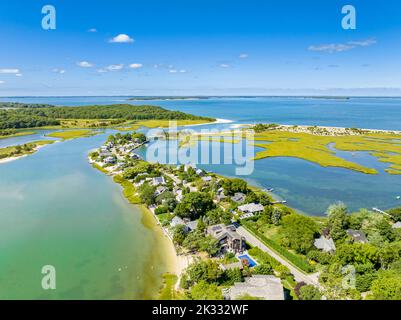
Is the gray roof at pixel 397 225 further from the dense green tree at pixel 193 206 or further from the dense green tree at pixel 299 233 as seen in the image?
the dense green tree at pixel 193 206

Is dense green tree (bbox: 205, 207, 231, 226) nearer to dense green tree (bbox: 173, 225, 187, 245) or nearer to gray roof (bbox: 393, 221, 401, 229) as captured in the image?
dense green tree (bbox: 173, 225, 187, 245)

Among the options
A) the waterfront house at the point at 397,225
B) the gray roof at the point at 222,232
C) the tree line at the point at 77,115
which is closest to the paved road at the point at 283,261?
the gray roof at the point at 222,232

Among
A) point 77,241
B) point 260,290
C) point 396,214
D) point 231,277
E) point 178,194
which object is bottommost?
point 77,241

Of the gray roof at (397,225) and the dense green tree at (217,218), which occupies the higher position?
the dense green tree at (217,218)

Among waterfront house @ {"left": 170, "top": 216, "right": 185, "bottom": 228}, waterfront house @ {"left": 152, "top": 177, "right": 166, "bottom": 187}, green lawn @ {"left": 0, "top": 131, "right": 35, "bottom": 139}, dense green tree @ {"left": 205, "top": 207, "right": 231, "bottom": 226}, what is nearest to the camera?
dense green tree @ {"left": 205, "top": 207, "right": 231, "bottom": 226}

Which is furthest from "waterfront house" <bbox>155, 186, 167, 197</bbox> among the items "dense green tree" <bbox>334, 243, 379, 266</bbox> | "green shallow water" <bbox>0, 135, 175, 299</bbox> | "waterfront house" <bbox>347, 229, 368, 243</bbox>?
"dense green tree" <bbox>334, 243, 379, 266</bbox>

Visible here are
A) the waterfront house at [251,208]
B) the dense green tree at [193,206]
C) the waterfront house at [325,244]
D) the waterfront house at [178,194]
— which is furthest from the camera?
the waterfront house at [178,194]

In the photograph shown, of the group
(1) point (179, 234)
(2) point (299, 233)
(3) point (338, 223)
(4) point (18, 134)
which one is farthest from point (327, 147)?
(4) point (18, 134)

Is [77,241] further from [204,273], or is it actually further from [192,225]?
[204,273]
